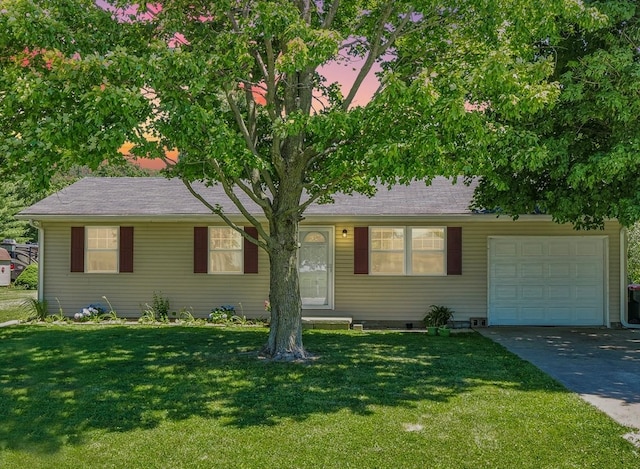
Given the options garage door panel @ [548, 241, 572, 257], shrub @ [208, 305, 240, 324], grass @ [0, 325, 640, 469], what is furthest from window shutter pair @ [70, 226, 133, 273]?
garage door panel @ [548, 241, 572, 257]

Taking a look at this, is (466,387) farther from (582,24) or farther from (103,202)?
(103,202)

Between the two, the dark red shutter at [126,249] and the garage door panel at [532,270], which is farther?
the dark red shutter at [126,249]

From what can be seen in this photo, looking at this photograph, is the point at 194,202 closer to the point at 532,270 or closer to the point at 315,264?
the point at 315,264

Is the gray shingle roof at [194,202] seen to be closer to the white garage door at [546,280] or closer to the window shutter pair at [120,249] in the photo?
the window shutter pair at [120,249]

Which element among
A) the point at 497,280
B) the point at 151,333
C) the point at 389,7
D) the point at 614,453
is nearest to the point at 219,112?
the point at 389,7

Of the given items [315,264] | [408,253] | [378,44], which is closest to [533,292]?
[408,253]

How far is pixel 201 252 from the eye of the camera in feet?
43.3

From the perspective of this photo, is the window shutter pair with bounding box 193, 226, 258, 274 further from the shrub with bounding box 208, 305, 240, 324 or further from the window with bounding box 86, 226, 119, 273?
the window with bounding box 86, 226, 119, 273

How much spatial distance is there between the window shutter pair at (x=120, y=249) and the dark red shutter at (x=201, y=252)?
1.63 meters

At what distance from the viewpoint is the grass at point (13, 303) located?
1441 cm

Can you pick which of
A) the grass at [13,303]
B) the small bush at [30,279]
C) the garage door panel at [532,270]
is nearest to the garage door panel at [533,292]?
the garage door panel at [532,270]

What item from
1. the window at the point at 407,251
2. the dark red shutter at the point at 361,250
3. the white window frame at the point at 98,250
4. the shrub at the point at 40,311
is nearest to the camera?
the dark red shutter at the point at 361,250

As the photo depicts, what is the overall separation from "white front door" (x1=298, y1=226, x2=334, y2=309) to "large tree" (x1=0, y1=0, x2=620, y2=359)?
396cm

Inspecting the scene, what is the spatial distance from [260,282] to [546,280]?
681 cm
